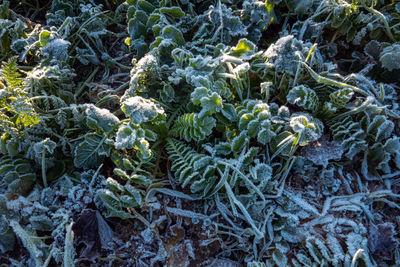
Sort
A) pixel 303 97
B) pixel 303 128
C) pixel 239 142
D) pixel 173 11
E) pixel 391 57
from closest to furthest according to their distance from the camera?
pixel 303 128 → pixel 239 142 → pixel 303 97 → pixel 391 57 → pixel 173 11

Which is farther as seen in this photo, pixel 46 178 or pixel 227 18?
pixel 227 18

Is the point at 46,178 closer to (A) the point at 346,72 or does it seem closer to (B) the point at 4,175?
(B) the point at 4,175

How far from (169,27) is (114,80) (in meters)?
0.50

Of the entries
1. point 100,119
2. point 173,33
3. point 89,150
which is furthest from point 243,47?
point 89,150

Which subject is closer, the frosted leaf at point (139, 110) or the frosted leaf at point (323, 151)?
the frosted leaf at point (139, 110)

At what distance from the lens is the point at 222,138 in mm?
1831

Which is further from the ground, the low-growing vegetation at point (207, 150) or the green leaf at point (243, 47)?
the green leaf at point (243, 47)

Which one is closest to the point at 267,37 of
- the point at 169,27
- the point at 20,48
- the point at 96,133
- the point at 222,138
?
the point at 169,27

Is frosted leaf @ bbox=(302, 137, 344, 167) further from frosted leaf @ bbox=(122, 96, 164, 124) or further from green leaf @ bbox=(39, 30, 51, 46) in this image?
green leaf @ bbox=(39, 30, 51, 46)

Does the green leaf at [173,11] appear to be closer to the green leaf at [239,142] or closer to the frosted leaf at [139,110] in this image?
the frosted leaf at [139,110]

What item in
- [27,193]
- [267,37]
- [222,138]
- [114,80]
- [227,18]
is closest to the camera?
[27,193]

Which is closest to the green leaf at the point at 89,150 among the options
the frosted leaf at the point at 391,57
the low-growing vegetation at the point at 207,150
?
the low-growing vegetation at the point at 207,150

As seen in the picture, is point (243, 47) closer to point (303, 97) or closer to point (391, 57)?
point (303, 97)

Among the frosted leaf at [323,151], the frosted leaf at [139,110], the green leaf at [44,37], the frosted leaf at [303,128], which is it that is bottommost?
the frosted leaf at [323,151]
